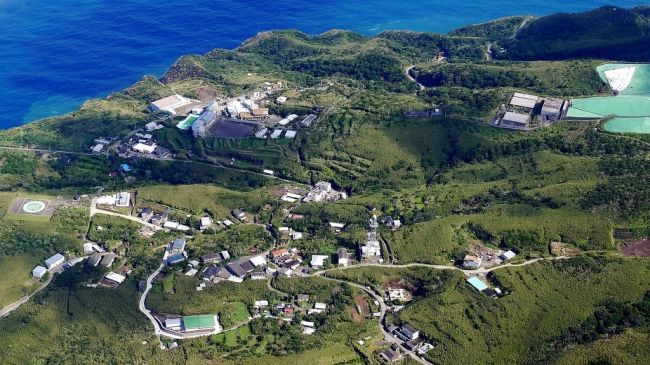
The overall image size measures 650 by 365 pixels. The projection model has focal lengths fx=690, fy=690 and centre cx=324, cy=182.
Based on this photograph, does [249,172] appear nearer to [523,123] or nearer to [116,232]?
[116,232]

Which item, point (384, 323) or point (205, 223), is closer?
point (384, 323)

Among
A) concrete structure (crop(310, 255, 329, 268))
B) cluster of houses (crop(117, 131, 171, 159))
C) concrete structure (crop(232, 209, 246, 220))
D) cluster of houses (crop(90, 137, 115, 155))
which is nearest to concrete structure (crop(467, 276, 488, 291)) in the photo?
concrete structure (crop(310, 255, 329, 268))

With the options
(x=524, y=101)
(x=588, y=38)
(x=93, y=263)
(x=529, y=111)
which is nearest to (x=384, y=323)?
(x=93, y=263)

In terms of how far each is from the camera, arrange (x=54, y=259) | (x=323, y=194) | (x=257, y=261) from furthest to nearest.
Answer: (x=323, y=194), (x=54, y=259), (x=257, y=261)

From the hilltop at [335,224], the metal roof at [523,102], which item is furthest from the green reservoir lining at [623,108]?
the metal roof at [523,102]

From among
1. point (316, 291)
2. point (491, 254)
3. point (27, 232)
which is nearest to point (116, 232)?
point (27, 232)

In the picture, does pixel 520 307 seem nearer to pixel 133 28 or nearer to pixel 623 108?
pixel 623 108

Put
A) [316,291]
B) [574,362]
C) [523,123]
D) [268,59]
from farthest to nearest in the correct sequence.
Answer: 1. [268,59]
2. [523,123]
3. [316,291]
4. [574,362]
